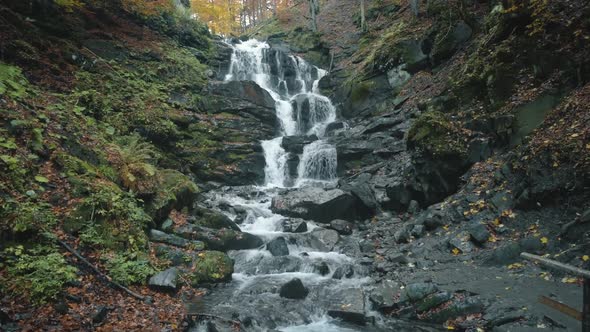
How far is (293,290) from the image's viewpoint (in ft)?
26.4

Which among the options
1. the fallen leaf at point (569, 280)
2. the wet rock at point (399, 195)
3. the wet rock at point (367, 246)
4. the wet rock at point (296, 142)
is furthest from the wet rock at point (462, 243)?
the wet rock at point (296, 142)

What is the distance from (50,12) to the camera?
14188mm

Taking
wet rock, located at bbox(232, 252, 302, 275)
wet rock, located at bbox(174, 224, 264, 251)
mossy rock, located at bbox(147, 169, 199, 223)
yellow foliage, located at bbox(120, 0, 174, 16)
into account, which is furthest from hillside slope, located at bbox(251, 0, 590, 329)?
yellow foliage, located at bbox(120, 0, 174, 16)

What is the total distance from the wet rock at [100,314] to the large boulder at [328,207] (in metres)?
8.16

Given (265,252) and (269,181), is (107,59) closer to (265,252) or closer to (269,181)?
(269,181)

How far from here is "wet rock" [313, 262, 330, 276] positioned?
30.8ft

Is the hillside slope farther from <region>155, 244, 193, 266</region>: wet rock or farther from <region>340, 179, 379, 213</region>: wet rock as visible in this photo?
<region>155, 244, 193, 266</region>: wet rock

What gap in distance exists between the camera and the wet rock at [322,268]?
30.8 ft

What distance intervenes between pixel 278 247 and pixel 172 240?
309 cm

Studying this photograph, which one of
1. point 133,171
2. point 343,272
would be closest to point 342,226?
point 343,272

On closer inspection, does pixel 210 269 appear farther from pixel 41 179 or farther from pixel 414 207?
pixel 414 207

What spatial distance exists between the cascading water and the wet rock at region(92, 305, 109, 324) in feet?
6.29

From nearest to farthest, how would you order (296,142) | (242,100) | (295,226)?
(295,226) → (296,142) → (242,100)

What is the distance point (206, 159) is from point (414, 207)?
31.2ft
